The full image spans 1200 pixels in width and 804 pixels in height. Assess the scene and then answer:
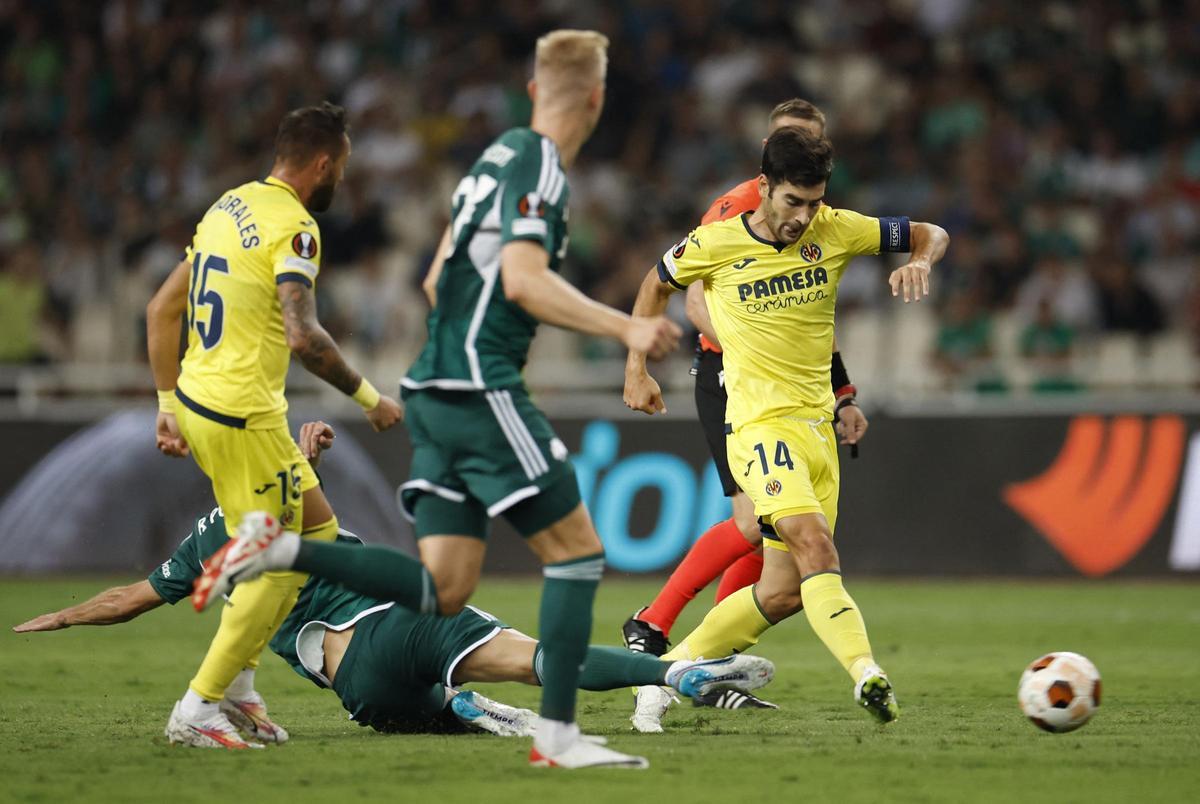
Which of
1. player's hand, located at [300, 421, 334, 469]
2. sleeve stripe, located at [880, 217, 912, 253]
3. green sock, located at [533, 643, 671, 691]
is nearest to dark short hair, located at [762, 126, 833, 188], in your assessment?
sleeve stripe, located at [880, 217, 912, 253]

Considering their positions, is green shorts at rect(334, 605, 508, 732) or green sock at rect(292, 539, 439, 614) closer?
green sock at rect(292, 539, 439, 614)

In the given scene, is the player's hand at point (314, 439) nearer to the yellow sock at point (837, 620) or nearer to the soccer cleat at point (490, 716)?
the soccer cleat at point (490, 716)

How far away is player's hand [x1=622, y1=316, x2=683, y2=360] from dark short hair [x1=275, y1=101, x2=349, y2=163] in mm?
1933

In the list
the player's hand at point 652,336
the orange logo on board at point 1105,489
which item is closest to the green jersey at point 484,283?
the player's hand at point 652,336

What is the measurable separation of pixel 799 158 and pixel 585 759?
264 cm

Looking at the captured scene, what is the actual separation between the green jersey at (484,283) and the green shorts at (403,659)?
1109mm

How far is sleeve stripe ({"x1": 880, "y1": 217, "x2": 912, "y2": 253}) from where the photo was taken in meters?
7.32

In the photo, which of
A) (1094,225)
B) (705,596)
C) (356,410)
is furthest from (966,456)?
(356,410)

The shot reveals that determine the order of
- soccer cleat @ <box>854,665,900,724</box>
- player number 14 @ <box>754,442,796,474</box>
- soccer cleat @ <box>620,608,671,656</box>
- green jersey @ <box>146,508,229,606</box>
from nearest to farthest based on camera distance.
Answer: soccer cleat @ <box>854,665,900,724</box> < green jersey @ <box>146,508,229,606</box> < player number 14 @ <box>754,442,796,474</box> < soccer cleat @ <box>620,608,671,656</box>

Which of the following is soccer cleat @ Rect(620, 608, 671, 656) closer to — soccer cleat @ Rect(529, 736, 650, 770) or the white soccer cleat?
the white soccer cleat

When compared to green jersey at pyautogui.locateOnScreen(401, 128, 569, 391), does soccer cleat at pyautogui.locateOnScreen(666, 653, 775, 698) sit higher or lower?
lower

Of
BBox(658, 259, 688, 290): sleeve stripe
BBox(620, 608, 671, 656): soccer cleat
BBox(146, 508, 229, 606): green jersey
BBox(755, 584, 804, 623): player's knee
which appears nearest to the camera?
BBox(146, 508, 229, 606): green jersey

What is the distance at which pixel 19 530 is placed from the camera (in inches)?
591

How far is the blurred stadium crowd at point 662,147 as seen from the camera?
15938 millimetres
